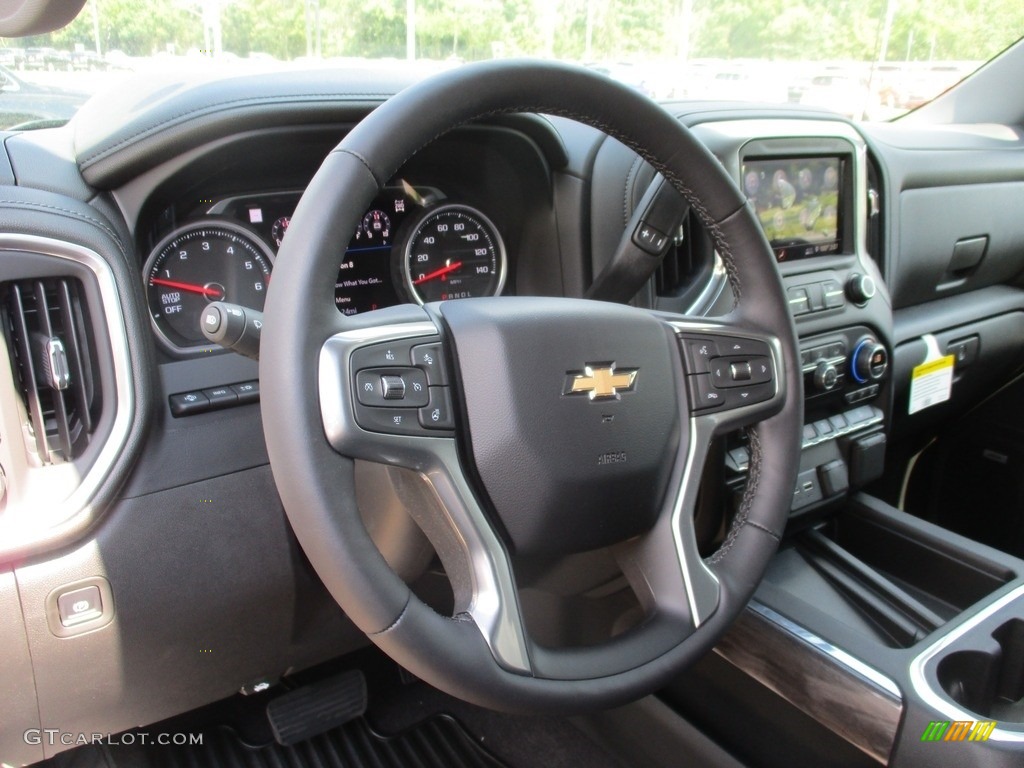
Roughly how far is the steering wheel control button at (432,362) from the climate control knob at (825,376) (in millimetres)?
1003

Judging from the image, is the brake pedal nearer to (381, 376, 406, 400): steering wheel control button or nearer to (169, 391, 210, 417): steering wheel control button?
(169, 391, 210, 417): steering wheel control button

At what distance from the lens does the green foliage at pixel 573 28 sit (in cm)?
146

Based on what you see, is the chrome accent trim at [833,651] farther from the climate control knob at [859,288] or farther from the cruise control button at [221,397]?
the cruise control button at [221,397]

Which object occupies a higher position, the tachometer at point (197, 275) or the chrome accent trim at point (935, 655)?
the tachometer at point (197, 275)

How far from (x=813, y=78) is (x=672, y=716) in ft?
5.57

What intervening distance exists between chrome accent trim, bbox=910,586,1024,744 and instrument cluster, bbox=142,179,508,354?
997mm

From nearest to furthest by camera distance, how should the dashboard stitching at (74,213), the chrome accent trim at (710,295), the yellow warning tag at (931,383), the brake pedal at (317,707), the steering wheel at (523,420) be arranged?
the steering wheel at (523,420) → the dashboard stitching at (74,213) → the chrome accent trim at (710,295) → the brake pedal at (317,707) → the yellow warning tag at (931,383)

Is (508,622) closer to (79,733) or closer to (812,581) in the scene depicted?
(79,733)

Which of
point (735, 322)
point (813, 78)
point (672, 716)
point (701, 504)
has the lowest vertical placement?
point (672, 716)

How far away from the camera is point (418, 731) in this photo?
1.90 meters

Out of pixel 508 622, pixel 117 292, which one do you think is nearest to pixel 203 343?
pixel 117 292

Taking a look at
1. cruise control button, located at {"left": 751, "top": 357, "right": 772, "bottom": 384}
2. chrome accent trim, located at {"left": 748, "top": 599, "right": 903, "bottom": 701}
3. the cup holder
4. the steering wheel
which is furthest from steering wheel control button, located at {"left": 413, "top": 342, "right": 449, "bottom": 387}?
the cup holder

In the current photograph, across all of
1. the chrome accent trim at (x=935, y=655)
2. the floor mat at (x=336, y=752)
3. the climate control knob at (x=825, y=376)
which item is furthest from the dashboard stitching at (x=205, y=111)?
the chrome accent trim at (x=935, y=655)

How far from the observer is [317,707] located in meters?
1.85
